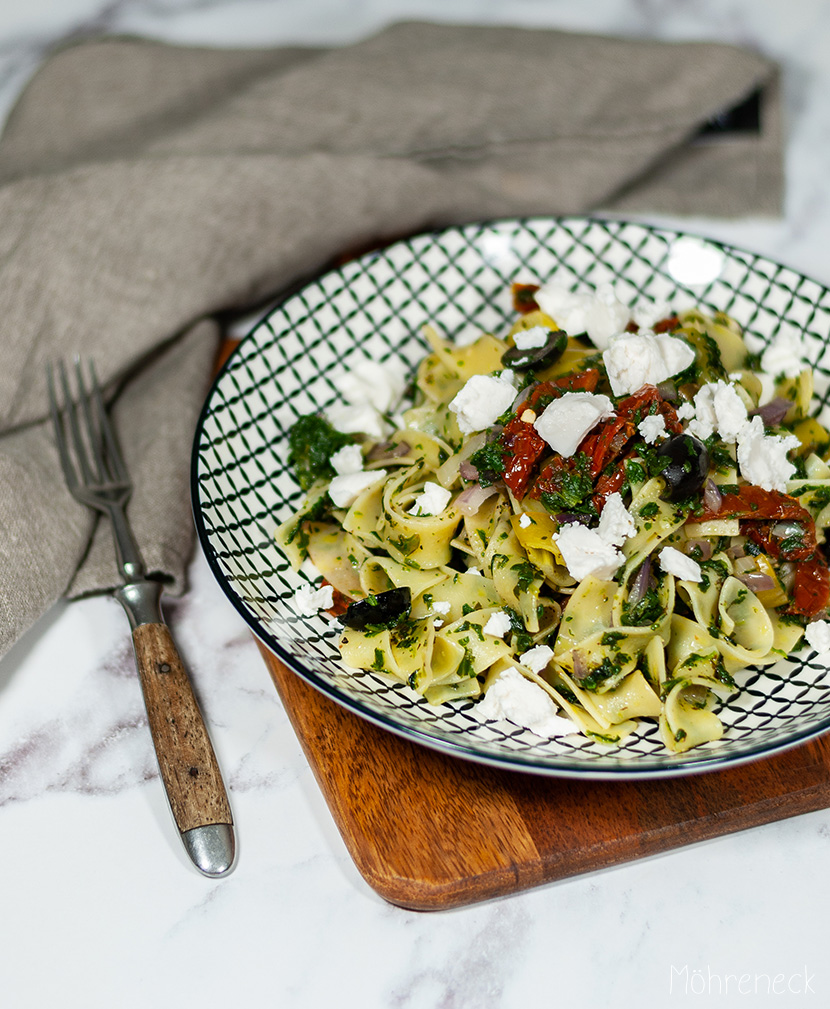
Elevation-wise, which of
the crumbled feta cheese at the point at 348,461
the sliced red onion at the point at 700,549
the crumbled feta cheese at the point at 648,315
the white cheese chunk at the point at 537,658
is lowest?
the white cheese chunk at the point at 537,658

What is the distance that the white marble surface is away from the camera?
2881 millimetres

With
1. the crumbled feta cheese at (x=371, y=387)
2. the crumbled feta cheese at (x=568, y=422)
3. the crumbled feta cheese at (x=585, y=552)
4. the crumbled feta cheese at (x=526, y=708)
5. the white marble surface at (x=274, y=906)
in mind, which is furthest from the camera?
the crumbled feta cheese at (x=371, y=387)

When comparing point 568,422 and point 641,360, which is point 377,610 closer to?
point 568,422

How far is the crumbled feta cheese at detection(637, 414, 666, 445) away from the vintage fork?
176 cm

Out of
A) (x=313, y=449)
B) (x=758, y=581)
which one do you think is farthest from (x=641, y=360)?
(x=313, y=449)

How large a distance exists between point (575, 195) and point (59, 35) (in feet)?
13.7

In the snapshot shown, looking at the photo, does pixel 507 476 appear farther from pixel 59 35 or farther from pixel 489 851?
pixel 59 35

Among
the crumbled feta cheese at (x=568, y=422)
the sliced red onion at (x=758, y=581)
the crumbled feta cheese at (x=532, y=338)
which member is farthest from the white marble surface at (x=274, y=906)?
the crumbled feta cheese at (x=532, y=338)

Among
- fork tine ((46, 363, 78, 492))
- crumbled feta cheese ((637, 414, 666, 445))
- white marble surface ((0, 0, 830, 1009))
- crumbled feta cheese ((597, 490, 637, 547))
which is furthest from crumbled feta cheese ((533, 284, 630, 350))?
fork tine ((46, 363, 78, 492))

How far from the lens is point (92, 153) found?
5.27m

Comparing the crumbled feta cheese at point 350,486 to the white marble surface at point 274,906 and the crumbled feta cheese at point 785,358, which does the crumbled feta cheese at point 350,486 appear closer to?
the white marble surface at point 274,906

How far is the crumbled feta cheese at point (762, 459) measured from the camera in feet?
11.0

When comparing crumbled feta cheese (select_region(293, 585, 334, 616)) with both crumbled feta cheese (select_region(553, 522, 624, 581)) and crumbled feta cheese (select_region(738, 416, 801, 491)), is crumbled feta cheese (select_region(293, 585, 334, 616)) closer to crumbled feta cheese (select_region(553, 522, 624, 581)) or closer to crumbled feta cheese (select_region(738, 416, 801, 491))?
crumbled feta cheese (select_region(553, 522, 624, 581))

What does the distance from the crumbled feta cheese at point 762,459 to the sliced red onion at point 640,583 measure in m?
0.48
